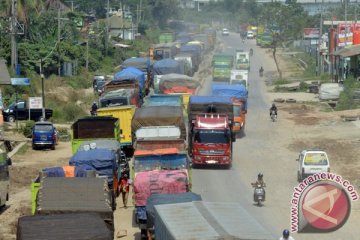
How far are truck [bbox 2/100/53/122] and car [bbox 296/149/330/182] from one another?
2456 cm

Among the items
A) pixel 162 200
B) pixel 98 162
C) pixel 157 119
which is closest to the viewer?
pixel 162 200

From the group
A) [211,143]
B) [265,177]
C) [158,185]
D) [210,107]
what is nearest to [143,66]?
[210,107]

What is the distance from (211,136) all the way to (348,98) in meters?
28.8

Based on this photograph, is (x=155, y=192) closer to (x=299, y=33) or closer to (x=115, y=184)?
(x=115, y=184)

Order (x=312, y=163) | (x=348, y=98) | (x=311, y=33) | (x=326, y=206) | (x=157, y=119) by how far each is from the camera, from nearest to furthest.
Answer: (x=326, y=206) → (x=312, y=163) → (x=157, y=119) → (x=348, y=98) → (x=311, y=33)

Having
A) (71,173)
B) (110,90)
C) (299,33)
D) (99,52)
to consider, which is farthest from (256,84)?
(71,173)

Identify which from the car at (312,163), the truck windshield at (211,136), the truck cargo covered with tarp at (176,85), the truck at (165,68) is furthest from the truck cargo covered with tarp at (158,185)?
the truck at (165,68)

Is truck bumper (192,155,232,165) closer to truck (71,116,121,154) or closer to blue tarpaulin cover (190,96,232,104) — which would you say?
truck (71,116,121,154)

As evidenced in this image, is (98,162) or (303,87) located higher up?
(98,162)

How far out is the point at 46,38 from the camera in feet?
290

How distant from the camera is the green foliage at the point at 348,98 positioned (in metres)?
66.1

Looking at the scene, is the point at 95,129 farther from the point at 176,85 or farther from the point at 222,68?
the point at 222,68

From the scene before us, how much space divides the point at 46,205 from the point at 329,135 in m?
31.1

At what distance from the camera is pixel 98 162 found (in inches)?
1294
